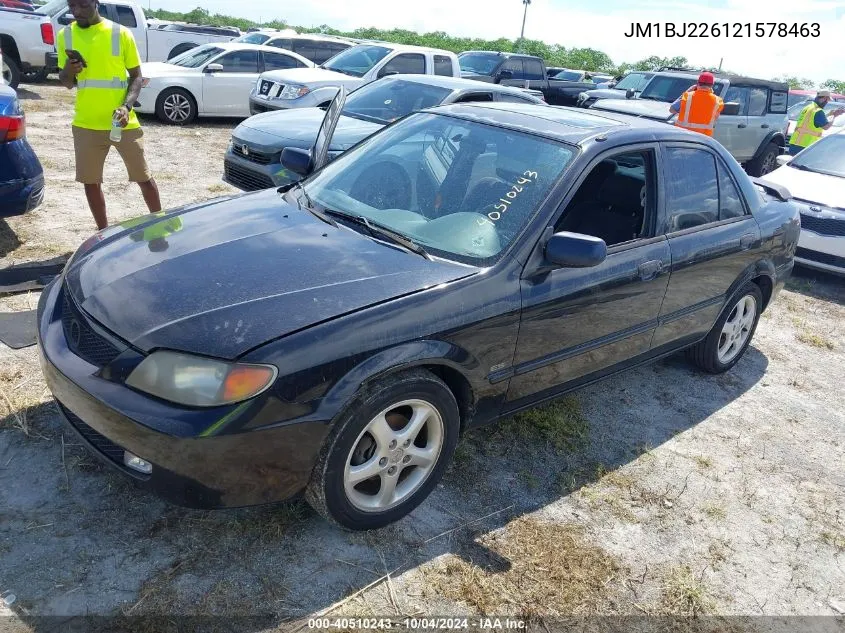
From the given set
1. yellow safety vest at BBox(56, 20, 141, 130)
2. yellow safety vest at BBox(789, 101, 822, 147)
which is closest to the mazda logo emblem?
yellow safety vest at BBox(56, 20, 141, 130)

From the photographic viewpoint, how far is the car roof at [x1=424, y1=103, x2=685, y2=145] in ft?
11.9

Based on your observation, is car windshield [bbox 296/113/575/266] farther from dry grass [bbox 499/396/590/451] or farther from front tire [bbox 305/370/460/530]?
dry grass [bbox 499/396/590/451]

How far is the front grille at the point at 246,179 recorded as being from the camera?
667 centimetres

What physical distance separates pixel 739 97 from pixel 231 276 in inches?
459

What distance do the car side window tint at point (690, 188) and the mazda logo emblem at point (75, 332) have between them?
294 centimetres

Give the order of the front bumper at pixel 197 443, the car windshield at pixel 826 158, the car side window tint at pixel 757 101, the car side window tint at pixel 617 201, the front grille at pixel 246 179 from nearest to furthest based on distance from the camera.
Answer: the front bumper at pixel 197 443, the car side window tint at pixel 617 201, the front grille at pixel 246 179, the car windshield at pixel 826 158, the car side window tint at pixel 757 101

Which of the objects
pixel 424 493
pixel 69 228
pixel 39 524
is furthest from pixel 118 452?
pixel 69 228

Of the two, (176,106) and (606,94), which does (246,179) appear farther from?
(606,94)

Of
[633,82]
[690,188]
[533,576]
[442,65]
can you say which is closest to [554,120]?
[690,188]

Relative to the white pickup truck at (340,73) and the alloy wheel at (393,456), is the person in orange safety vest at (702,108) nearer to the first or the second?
the white pickup truck at (340,73)

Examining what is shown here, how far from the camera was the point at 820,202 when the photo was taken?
7.52 metres

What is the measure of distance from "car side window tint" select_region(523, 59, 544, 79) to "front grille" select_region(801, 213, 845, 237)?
434 inches

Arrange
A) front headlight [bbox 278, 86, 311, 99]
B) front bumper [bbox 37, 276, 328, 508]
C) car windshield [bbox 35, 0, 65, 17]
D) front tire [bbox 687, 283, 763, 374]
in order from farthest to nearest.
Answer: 1. car windshield [bbox 35, 0, 65, 17]
2. front headlight [bbox 278, 86, 311, 99]
3. front tire [bbox 687, 283, 763, 374]
4. front bumper [bbox 37, 276, 328, 508]

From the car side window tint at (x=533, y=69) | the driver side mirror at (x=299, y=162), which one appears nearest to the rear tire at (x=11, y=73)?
the car side window tint at (x=533, y=69)
